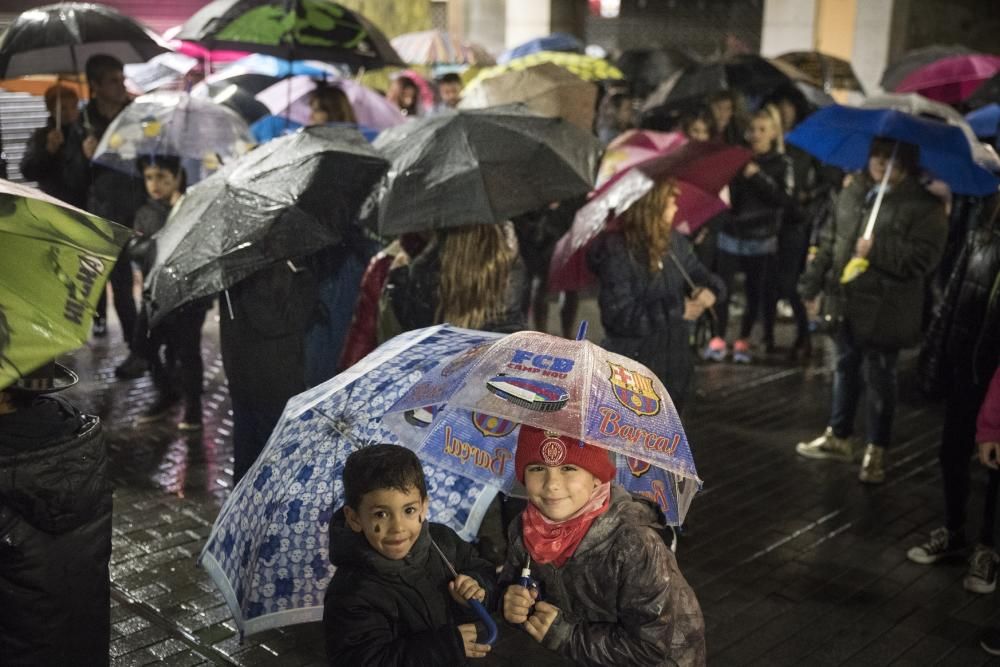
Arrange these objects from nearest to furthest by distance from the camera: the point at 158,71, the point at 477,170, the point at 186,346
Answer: the point at 477,170 → the point at 186,346 → the point at 158,71

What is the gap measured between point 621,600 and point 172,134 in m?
5.92

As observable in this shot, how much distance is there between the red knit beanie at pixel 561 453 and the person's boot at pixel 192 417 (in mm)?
5205

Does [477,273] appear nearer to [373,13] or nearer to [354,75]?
[354,75]

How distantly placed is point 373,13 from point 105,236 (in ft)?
47.0

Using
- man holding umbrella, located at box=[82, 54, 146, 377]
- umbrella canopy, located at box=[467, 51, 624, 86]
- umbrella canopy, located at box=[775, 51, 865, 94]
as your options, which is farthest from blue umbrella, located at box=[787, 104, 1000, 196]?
umbrella canopy, located at box=[775, 51, 865, 94]

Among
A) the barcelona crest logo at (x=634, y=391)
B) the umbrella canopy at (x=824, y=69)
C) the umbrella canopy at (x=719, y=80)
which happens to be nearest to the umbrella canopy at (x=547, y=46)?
the umbrella canopy at (x=824, y=69)

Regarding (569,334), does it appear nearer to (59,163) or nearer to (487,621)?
(59,163)

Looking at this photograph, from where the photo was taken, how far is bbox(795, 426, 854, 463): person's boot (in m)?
7.15

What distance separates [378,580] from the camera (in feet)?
9.49

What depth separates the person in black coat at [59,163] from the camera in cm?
924

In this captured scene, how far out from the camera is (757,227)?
955 cm

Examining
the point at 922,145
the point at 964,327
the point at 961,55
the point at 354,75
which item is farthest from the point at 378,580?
the point at 354,75

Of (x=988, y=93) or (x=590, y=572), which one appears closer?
(x=590, y=572)

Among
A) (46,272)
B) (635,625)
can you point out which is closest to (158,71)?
(46,272)
